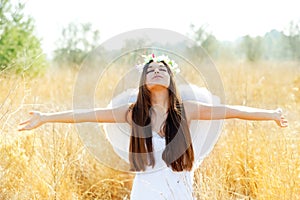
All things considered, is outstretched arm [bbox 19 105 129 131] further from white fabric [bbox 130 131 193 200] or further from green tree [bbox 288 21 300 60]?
green tree [bbox 288 21 300 60]

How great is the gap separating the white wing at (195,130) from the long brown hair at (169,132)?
152 mm

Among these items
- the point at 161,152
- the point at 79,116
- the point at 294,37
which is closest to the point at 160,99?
the point at 161,152

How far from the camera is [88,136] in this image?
4.04m

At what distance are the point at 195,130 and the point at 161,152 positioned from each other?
11.2 inches

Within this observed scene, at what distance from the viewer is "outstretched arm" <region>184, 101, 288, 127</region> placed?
2.76 meters

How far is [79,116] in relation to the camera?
9.14 ft

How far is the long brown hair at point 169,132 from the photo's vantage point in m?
2.85

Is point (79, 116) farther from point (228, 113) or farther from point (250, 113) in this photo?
point (250, 113)

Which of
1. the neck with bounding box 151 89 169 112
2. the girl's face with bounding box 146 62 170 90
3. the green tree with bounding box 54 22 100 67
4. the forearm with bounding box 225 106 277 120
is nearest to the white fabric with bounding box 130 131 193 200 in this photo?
the neck with bounding box 151 89 169 112

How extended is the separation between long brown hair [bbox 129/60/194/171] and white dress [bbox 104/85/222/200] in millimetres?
37

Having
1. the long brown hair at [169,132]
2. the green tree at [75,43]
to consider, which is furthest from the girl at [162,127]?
the green tree at [75,43]

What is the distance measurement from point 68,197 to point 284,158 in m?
1.33

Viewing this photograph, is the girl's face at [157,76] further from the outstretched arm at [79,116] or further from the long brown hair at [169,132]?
the outstretched arm at [79,116]

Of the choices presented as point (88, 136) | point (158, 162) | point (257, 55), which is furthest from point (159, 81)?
point (257, 55)
